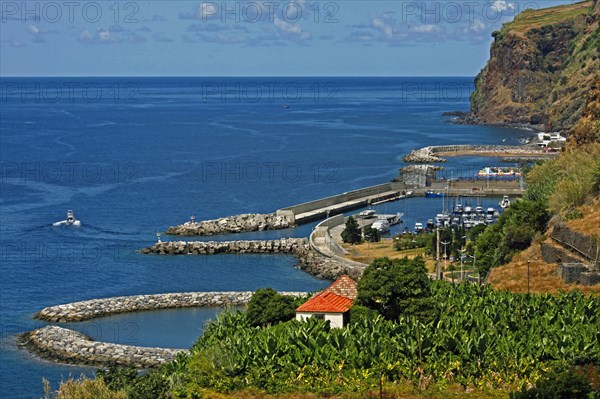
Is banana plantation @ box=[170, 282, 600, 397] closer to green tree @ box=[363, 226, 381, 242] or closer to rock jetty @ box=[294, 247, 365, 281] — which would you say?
rock jetty @ box=[294, 247, 365, 281]

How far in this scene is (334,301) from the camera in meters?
45.2

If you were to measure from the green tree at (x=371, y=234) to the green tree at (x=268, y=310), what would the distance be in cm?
4219

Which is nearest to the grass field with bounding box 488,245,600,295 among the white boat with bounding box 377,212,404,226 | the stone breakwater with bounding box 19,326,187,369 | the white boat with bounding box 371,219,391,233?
the stone breakwater with bounding box 19,326,187,369

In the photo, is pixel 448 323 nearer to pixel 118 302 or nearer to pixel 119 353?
pixel 119 353

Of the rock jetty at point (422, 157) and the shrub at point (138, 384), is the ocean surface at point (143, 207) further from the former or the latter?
the shrub at point (138, 384)

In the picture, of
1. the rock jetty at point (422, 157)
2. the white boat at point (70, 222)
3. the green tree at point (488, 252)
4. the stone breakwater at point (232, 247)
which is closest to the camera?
the green tree at point (488, 252)

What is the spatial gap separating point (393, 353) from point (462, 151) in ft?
432

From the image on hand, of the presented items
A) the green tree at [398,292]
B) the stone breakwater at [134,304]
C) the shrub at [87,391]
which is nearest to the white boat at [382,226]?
the stone breakwater at [134,304]

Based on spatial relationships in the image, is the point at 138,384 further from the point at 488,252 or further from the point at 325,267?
the point at 325,267

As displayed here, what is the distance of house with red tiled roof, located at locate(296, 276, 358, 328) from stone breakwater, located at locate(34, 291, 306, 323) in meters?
21.5

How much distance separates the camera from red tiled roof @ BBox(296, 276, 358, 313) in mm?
44312

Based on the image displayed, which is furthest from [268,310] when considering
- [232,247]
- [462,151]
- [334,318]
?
→ [462,151]

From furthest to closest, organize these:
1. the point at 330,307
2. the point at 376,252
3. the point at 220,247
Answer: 1. the point at 220,247
2. the point at 376,252
3. the point at 330,307

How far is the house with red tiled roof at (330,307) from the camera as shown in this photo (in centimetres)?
4394
